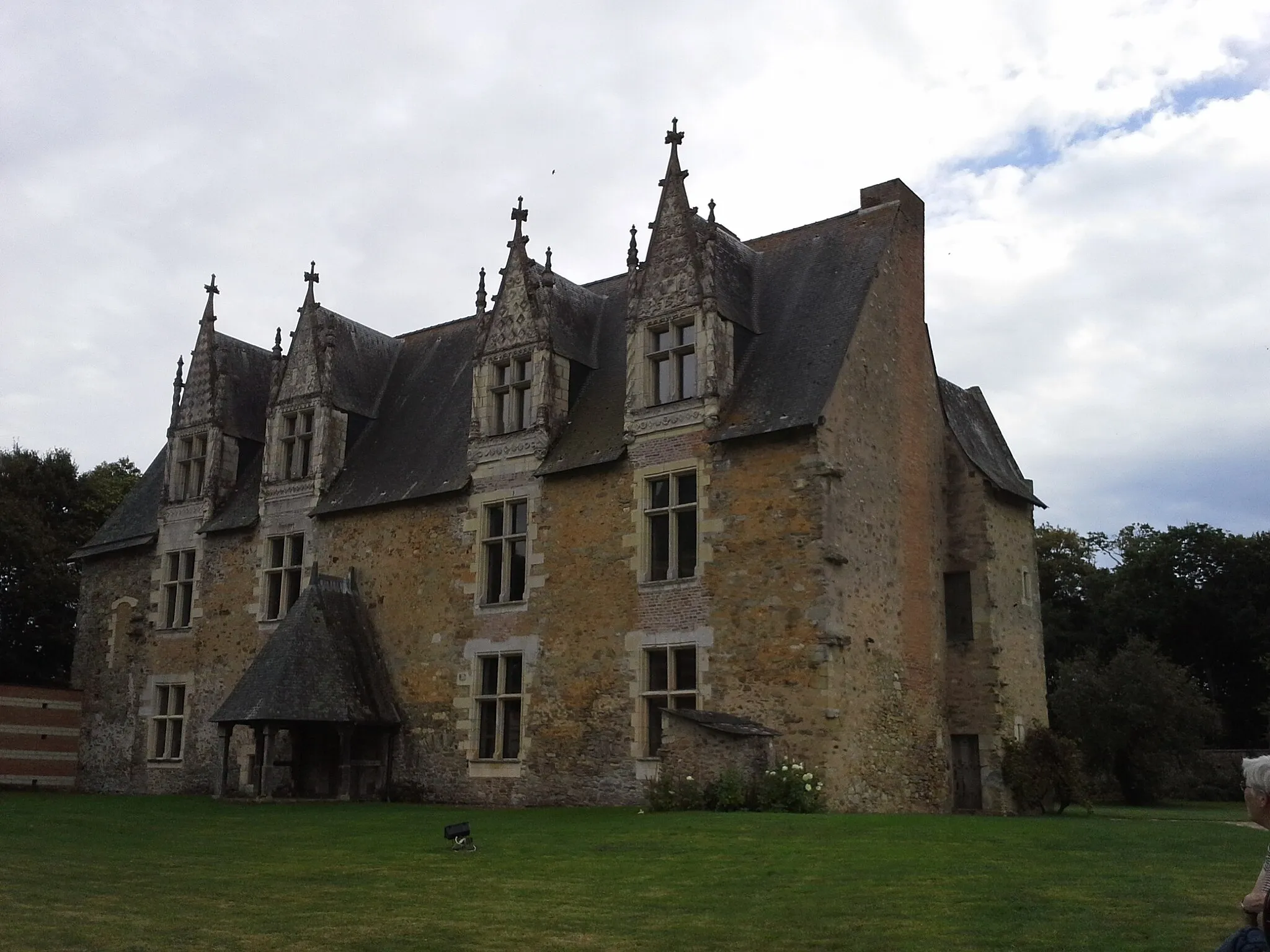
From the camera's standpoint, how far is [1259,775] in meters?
4.91

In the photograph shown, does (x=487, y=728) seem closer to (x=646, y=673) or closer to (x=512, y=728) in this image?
(x=512, y=728)

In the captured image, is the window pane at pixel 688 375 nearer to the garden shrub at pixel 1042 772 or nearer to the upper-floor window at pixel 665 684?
the upper-floor window at pixel 665 684

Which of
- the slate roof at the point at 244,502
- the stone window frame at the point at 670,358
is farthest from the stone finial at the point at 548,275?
the slate roof at the point at 244,502

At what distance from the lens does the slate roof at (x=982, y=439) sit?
2491cm

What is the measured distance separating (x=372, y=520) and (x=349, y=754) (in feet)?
16.3

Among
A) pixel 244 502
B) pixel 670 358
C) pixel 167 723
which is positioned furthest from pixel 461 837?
pixel 167 723

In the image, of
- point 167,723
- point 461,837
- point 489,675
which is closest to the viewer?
point 461,837

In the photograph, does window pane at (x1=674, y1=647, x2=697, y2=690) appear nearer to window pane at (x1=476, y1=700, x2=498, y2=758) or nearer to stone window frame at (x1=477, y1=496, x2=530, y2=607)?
stone window frame at (x1=477, y1=496, x2=530, y2=607)

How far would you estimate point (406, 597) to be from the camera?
25.3m

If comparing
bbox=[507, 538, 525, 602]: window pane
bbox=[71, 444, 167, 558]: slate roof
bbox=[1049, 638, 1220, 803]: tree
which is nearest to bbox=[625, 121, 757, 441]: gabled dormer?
bbox=[507, 538, 525, 602]: window pane

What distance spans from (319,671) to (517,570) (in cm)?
431

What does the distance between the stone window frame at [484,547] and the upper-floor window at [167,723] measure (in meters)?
9.42

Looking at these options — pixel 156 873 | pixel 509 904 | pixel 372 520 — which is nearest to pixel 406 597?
pixel 372 520

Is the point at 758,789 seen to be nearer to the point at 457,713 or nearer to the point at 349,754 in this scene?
the point at 457,713
